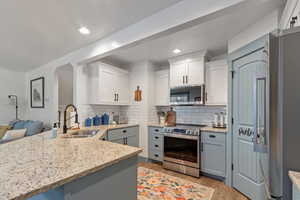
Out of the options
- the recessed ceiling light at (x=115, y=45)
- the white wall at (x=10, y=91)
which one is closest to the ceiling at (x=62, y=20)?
the recessed ceiling light at (x=115, y=45)

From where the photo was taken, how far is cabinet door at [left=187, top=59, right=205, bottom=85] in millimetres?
2957

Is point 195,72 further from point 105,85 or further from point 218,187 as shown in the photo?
point 218,187

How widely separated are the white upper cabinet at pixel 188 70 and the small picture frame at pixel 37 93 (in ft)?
12.2

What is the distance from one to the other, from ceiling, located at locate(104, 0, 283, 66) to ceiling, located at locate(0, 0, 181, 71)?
50 centimetres

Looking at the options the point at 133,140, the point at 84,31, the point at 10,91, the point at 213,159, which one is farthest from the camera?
the point at 10,91

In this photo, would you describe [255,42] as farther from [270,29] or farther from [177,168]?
[177,168]

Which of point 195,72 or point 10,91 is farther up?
point 195,72

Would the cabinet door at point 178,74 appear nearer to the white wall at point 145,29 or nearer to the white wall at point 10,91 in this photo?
the white wall at point 145,29

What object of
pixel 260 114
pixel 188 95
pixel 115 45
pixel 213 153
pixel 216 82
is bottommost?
pixel 213 153

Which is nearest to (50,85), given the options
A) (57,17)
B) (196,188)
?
(57,17)

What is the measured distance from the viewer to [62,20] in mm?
2008

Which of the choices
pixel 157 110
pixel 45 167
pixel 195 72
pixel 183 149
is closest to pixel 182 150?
pixel 183 149

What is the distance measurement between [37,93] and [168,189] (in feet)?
14.9

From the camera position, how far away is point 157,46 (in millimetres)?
2764
